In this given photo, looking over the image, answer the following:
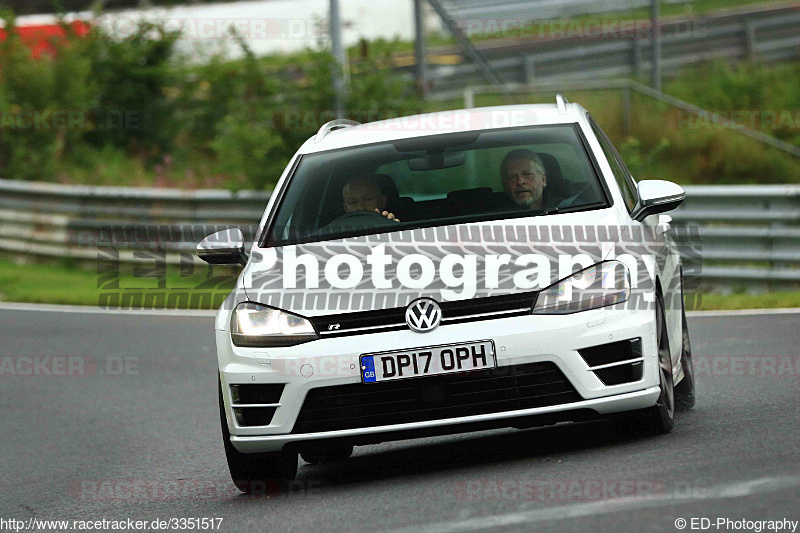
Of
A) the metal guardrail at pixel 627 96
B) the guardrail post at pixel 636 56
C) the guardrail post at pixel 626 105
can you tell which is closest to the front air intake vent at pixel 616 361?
the metal guardrail at pixel 627 96

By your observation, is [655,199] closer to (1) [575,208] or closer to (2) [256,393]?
(1) [575,208]

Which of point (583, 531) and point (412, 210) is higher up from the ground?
point (412, 210)

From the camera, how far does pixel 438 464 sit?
691cm

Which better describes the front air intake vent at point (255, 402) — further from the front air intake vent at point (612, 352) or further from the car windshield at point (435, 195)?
the front air intake vent at point (612, 352)

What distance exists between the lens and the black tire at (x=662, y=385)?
649cm

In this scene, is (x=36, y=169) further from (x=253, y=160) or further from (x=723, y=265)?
(x=723, y=265)

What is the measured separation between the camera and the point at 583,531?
494 cm

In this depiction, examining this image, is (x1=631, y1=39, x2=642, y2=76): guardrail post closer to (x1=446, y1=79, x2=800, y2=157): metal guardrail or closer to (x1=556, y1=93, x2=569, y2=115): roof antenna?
(x1=446, y1=79, x2=800, y2=157): metal guardrail

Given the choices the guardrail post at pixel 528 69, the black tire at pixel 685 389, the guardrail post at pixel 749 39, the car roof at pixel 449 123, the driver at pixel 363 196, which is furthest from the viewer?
the guardrail post at pixel 749 39

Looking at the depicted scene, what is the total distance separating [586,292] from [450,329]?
2.05 ft

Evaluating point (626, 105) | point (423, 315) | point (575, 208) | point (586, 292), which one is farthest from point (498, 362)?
point (626, 105)

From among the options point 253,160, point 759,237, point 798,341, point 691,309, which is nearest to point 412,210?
point 798,341

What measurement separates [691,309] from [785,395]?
5.57 metres

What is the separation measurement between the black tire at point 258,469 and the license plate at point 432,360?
77cm
